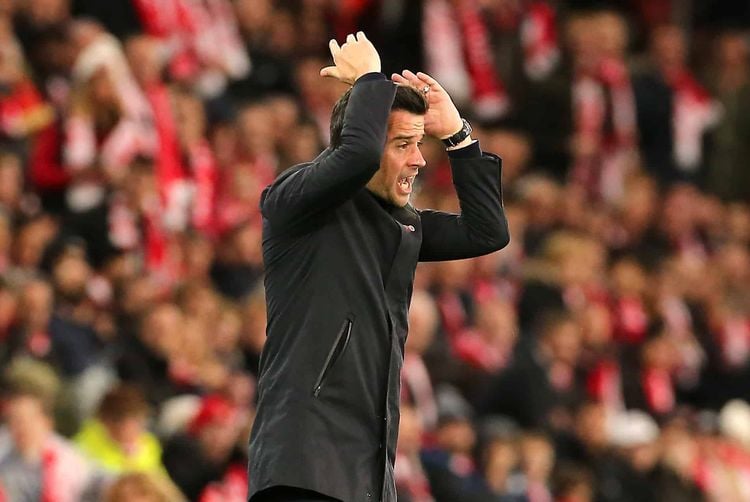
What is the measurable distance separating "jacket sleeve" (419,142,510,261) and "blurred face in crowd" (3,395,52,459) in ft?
8.58

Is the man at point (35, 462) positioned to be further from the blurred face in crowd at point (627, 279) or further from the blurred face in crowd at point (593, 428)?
the blurred face in crowd at point (627, 279)

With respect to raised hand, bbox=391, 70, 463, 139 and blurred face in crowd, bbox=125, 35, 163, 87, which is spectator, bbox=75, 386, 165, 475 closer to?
blurred face in crowd, bbox=125, 35, 163, 87

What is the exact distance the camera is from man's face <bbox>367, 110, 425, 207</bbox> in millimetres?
4219

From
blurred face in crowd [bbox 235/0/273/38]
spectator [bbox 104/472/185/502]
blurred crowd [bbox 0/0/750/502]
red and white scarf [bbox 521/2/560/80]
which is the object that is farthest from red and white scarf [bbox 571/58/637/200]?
spectator [bbox 104/472/185/502]

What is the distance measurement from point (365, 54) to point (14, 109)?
4.75 metres

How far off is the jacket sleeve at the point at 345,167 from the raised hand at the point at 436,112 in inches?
11.5

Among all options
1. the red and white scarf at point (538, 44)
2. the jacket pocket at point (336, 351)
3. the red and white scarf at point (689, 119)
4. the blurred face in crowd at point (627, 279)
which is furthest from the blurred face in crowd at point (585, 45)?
the jacket pocket at point (336, 351)

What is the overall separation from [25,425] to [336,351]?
9.28 ft

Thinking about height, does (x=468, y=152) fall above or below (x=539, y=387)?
above

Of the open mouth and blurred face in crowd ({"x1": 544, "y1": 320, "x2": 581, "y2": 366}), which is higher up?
the open mouth

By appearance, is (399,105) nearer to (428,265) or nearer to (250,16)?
(428,265)

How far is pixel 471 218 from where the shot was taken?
4.47 meters

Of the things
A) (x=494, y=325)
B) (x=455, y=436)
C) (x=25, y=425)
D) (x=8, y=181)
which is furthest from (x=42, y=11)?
(x=25, y=425)

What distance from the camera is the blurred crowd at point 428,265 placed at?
7336mm
